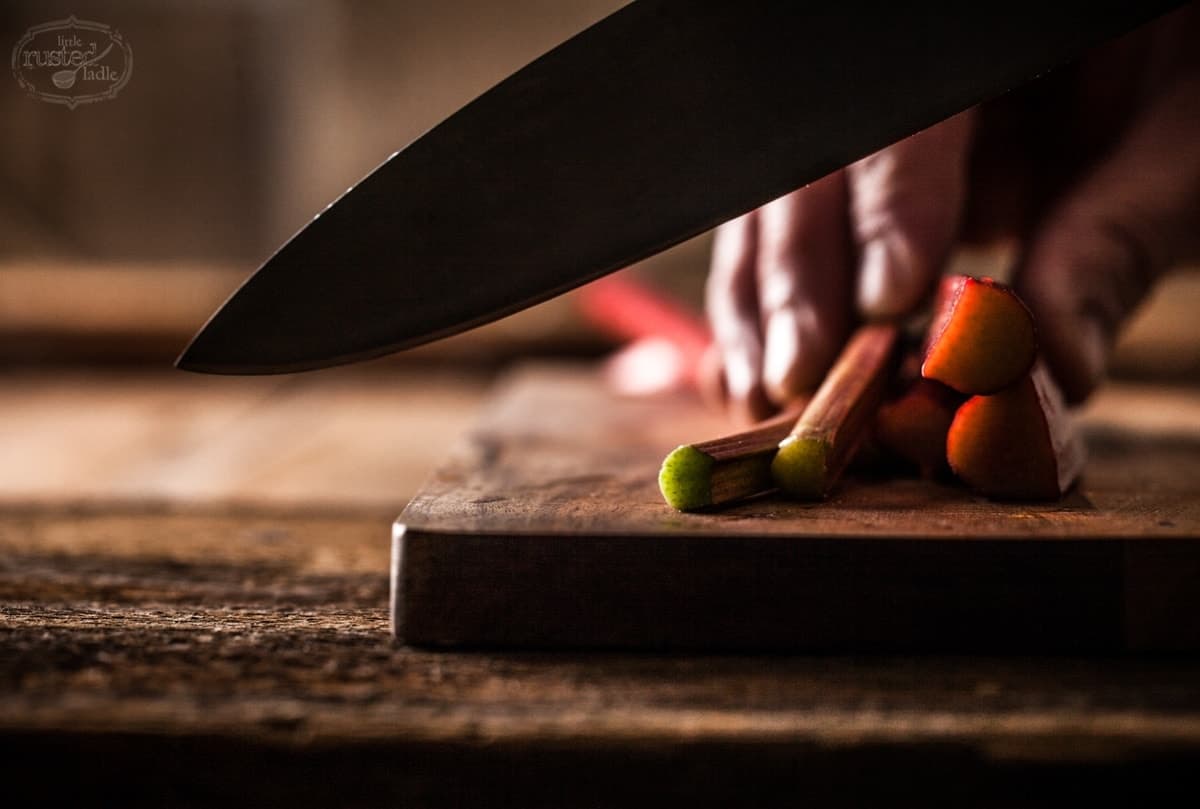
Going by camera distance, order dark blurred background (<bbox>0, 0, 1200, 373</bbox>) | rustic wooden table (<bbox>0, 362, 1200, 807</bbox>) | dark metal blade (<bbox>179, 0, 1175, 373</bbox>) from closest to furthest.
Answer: rustic wooden table (<bbox>0, 362, 1200, 807</bbox>), dark metal blade (<bbox>179, 0, 1175, 373</bbox>), dark blurred background (<bbox>0, 0, 1200, 373</bbox>)

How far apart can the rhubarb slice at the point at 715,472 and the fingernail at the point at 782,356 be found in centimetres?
17

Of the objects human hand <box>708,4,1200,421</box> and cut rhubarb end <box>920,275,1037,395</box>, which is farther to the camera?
human hand <box>708,4,1200,421</box>

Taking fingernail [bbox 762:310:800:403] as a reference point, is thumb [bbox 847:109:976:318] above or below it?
above

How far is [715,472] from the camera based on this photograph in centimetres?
55

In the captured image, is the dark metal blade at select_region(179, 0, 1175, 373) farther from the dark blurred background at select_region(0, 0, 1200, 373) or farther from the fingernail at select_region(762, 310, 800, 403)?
the dark blurred background at select_region(0, 0, 1200, 373)

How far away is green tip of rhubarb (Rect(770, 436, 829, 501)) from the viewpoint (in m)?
0.57

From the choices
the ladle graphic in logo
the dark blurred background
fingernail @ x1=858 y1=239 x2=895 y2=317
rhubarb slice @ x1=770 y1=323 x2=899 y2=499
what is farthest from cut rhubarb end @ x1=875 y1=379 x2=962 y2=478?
the dark blurred background

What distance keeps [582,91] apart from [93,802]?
0.40 metres

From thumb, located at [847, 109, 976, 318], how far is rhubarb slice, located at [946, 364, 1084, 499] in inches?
→ 7.3

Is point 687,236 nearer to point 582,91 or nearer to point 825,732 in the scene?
point 582,91

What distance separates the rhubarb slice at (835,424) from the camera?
569mm

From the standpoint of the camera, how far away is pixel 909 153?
794mm

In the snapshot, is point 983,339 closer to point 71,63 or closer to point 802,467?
point 802,467

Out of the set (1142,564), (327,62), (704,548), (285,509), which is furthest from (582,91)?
(327,62)
